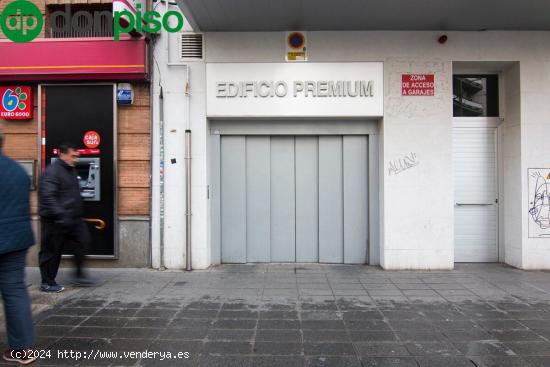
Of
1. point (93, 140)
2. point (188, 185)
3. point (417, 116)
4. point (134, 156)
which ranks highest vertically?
point (417, 116)

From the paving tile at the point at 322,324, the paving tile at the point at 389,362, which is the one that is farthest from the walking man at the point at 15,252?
the paving tile at the point at 389,362

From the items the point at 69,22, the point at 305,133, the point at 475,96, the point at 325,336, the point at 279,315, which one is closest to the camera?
the point at 325,336

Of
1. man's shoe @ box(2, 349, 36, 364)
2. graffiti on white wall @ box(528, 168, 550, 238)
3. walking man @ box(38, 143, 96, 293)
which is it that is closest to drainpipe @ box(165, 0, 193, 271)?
walking man @ box(38, 143, 96, 293)

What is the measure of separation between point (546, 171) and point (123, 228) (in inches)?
281

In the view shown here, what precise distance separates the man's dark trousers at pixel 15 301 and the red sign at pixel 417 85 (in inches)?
235

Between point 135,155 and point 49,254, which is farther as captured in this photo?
point 135,155

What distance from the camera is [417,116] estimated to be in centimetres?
716

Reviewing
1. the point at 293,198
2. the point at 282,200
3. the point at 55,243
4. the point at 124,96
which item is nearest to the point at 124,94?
the point at 124,96

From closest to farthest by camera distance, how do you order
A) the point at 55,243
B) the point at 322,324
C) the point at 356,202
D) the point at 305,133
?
the point at 322,324, the point at 55,243, the point at 305,133, the point at 356,202

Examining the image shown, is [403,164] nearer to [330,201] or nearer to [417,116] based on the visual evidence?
[417,116]

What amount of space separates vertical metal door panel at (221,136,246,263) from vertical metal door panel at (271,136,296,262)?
0.54 meters

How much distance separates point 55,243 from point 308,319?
139 inches

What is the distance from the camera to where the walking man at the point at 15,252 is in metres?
3.51

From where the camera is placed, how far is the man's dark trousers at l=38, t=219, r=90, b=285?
566 centimetres
